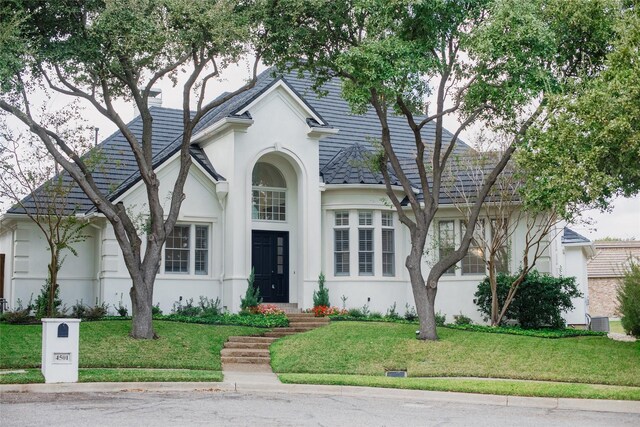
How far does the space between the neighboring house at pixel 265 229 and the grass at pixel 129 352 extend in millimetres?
3740

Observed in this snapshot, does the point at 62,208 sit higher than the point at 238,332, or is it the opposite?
the point at 62,208

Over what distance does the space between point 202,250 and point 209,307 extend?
1915 millimetres

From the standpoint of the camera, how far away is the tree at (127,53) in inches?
709

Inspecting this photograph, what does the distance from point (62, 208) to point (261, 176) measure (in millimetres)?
6725

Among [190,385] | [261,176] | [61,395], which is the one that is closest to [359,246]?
[261,176]

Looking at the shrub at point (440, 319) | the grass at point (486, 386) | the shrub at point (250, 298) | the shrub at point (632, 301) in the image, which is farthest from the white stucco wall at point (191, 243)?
the shrub at point (632, 301)

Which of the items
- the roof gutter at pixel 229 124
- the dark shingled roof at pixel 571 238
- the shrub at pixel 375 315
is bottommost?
the shrub at pixel 375 315

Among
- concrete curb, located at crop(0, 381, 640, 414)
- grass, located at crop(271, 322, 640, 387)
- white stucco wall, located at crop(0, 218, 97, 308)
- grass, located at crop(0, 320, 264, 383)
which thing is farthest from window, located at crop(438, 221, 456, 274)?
concrete curb, located at crop(0, 381, 640, 414)

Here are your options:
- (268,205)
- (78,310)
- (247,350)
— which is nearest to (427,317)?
(247,350)

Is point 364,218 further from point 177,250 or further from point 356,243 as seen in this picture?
point 177,250

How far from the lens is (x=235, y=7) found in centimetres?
1959

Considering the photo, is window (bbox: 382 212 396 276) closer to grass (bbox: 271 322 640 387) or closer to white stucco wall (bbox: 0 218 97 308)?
grass (bbox: 271 322 640 387)

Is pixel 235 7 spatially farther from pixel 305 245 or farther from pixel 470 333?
pixel 470 333

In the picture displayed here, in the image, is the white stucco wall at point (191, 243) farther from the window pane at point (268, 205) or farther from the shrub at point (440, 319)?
the shrub at point (440, 319)
